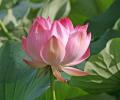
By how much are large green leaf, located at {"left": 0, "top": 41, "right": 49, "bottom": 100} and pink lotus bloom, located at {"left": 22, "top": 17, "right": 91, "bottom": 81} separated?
0.60 feet

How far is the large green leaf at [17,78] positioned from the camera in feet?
4.01

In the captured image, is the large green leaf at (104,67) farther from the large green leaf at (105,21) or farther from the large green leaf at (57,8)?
the large green leaf at (57,8)

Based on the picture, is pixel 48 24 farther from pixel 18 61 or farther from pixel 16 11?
pixel 16 11

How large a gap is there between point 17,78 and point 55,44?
1.20 feet

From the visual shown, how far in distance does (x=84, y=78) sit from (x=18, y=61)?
0.22 m

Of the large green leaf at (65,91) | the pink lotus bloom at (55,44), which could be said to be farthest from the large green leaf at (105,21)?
the pink lotus bloom at (55,44)

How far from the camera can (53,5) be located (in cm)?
237

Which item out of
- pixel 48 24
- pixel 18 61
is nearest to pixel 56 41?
Result: pixel 48 24

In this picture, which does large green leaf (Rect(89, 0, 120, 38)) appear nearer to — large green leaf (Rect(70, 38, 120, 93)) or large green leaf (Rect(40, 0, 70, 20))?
large green leaf (Rect(40, 0, 70, 20))

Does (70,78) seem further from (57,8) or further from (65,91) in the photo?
(57,8)

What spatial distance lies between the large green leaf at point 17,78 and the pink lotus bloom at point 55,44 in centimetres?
18

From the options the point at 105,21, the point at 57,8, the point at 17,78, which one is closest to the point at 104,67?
the point at 17,78

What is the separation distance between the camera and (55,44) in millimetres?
988

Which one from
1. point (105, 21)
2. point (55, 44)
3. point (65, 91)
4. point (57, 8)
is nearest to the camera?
point (55, 44)
